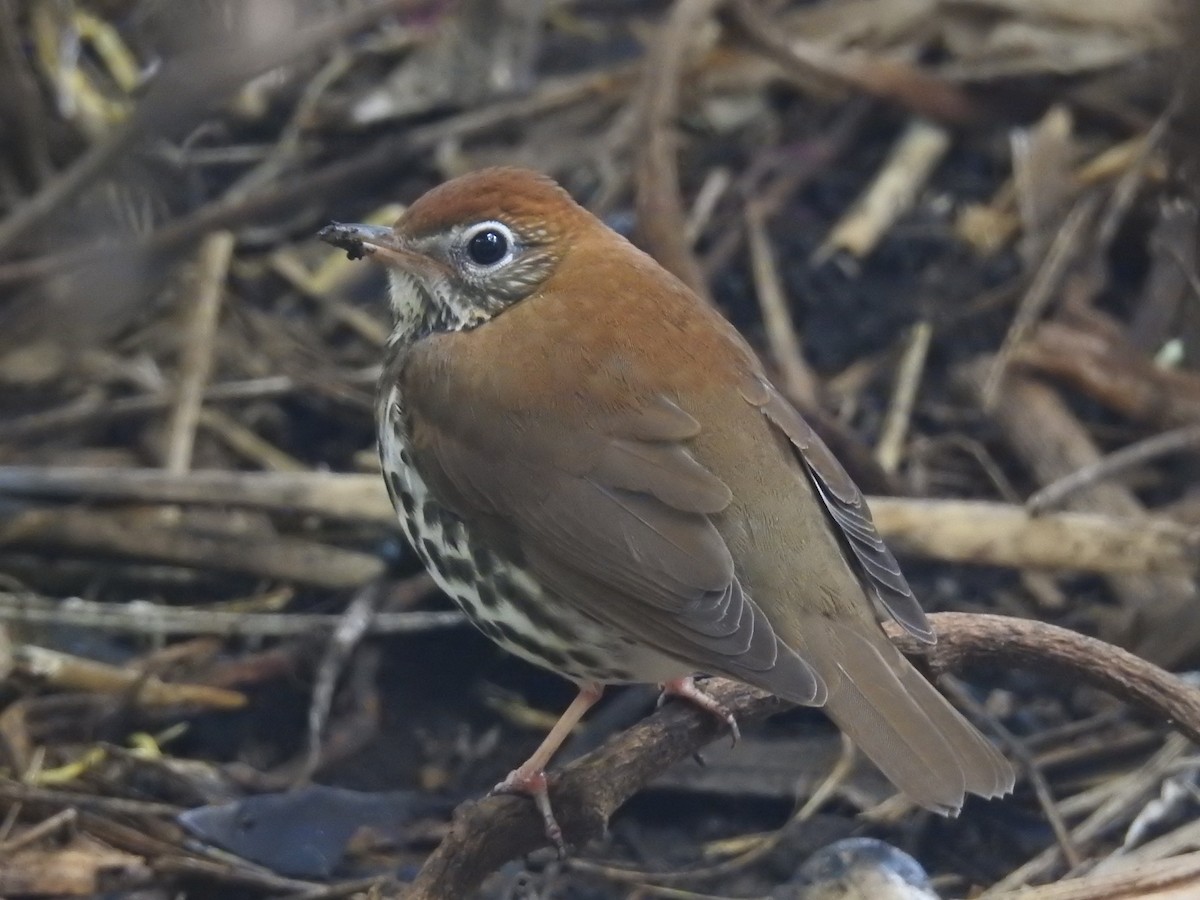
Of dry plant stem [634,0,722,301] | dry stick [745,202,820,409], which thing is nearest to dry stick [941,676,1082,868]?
dry stick [745,202,820,409]

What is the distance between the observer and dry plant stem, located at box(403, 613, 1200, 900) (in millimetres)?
3055

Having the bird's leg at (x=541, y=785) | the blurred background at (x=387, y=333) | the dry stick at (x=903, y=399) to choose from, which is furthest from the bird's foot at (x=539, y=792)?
the dry stick at (x=903, y=399)

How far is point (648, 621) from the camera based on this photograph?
3006 millimetres

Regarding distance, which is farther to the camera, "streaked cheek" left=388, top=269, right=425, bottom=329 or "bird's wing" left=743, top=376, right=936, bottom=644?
"streaked cheek" left=388, top=269, right=425, bottom=329

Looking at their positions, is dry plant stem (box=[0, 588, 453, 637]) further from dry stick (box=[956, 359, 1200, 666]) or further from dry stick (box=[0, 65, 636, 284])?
dry stick (box=[956, 359, 1200, 666])

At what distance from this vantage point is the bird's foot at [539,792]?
3094mm

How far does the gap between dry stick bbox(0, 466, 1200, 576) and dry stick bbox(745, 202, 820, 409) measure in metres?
0.59

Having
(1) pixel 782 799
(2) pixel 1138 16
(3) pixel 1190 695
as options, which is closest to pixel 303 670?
(1) pixel 782 799

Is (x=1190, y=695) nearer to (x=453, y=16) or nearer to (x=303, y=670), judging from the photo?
(x=303, y=670)

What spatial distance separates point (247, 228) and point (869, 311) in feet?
6.29

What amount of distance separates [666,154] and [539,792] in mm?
2436

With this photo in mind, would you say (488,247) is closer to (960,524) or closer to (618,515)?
(618,515)

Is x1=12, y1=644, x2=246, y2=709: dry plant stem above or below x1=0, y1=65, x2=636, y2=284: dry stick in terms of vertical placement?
below

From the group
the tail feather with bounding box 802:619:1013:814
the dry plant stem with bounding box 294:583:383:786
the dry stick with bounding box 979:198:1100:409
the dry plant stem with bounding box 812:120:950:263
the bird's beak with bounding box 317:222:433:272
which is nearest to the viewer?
the tail feather with bounding box 802:619:1013:814
